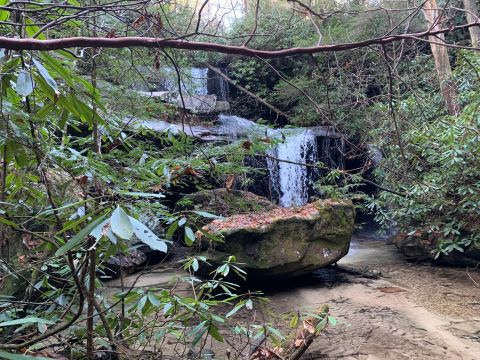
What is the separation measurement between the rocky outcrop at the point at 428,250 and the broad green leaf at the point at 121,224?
530cm

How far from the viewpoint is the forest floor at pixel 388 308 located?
294 centimetres

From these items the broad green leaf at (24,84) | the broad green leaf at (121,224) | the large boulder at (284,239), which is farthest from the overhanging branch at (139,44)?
the large boulder at (284,239)

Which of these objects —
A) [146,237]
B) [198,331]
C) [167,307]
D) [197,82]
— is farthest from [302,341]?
[197,82]

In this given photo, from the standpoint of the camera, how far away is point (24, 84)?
951 mm

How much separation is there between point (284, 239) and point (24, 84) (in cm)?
383

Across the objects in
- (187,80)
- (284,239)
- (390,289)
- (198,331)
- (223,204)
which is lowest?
(390,289)

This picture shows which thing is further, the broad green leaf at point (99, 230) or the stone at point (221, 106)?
the stone at point (221, 106)

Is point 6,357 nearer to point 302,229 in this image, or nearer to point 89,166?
point 89,166

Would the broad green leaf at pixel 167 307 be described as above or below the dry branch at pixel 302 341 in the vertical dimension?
above

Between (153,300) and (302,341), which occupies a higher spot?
(153,300)

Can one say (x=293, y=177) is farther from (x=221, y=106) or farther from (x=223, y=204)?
(x=223, y=204)

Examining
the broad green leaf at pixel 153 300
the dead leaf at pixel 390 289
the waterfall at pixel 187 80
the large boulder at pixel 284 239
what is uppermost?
the waterfall at pixel 187 80

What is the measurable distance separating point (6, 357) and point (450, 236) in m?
5.70

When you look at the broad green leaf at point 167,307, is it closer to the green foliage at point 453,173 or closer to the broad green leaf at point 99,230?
the broad green leaf at point 99,230
